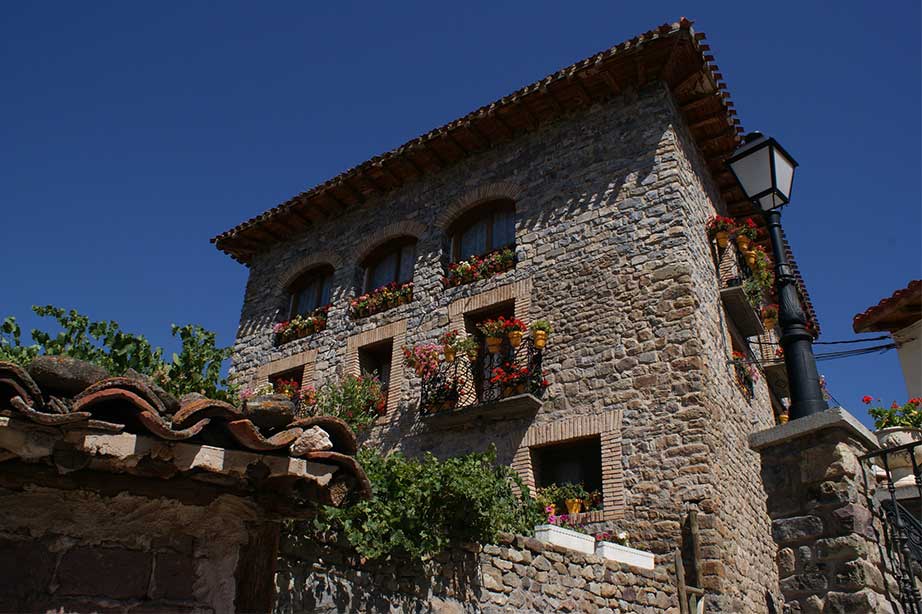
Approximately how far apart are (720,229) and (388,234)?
634 centimetres

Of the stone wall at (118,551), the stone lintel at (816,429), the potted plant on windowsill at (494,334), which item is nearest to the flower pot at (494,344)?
the potted plant on windowsill at (494,334)

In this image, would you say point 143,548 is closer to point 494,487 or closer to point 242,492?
point 242,492

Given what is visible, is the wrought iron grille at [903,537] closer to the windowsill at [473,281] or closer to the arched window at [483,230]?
the windowsill at [473,281]

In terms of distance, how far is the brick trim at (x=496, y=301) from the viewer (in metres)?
11.5

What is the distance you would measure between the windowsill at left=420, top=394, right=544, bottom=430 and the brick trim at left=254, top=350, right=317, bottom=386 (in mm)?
3876

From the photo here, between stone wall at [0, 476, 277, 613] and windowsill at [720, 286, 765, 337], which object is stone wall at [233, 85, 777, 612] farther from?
stone wall at [0, 476, 277, 613]

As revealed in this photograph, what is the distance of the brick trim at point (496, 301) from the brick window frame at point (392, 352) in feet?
3.84

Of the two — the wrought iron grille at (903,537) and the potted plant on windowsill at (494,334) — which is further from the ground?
the potted plant on windowsill at (494,334)

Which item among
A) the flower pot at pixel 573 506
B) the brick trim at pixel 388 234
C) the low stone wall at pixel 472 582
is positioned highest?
the brick trim at pixel 388 234

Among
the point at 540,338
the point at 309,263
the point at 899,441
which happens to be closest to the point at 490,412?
the point at 540,338

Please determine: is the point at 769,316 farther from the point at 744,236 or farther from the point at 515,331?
the point at 515,331

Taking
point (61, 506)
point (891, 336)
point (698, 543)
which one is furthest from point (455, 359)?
point (61, 506)

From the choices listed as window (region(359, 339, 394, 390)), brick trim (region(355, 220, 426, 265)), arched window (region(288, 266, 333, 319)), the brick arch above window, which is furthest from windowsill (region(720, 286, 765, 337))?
arched window (region(288, 266, 333, 319))

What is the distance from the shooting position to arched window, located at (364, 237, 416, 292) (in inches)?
552
